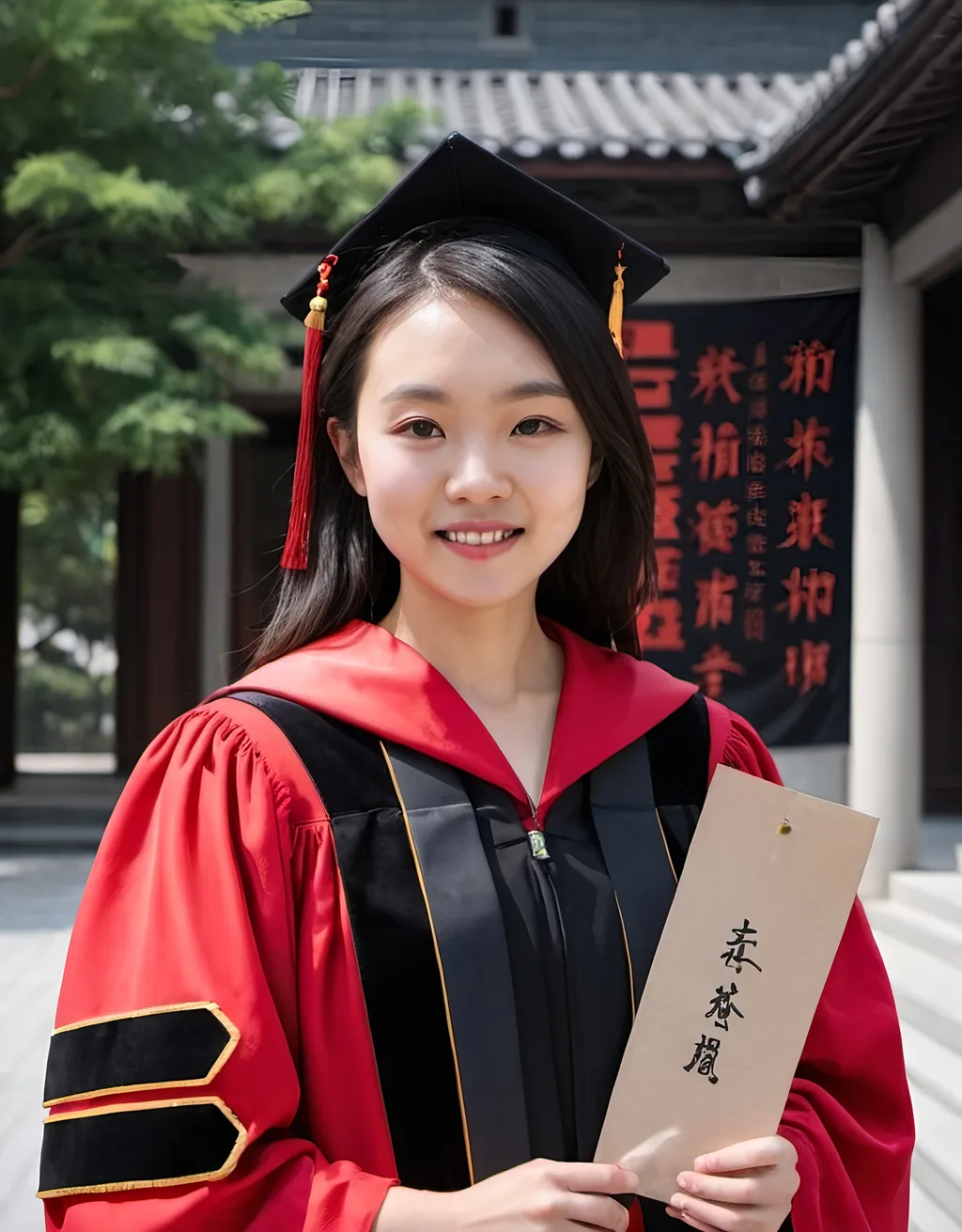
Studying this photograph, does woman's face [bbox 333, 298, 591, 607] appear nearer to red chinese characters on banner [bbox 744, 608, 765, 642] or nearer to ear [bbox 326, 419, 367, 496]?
ear [bbox 326, 419, 367, 496]

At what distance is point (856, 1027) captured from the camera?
4.26 feet

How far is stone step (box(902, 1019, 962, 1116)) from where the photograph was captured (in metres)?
3.68

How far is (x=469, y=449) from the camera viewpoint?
3.84 feet

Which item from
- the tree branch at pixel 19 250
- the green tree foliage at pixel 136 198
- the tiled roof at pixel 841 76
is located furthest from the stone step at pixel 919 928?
the tree branch at pixel 19 250

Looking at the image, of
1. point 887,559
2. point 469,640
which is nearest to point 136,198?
point 887,559

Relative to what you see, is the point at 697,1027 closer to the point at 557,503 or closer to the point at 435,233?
the point at 557,503

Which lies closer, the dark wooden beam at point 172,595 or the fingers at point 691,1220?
the fingers at point 691,1220

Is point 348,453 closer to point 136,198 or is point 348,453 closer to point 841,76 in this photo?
point 841,76

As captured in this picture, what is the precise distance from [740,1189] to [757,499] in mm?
4833

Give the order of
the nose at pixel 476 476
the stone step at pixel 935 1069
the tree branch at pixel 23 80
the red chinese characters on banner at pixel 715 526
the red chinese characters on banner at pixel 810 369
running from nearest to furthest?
the nose at pixel 476 476 < the stone step at pixel 935 1069 < the tree branch at pixel 23 80 < the red chinese characters on banner at pixel 810 369 < the red chinese characters on banner at pixel 715 526

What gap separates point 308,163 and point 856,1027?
477 centimetres

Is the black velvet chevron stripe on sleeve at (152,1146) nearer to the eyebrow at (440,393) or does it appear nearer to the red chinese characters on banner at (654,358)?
the eyebrow at (440,393)

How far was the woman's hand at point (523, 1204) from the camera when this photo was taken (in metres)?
1.01

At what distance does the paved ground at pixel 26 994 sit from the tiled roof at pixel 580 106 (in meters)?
3.77
